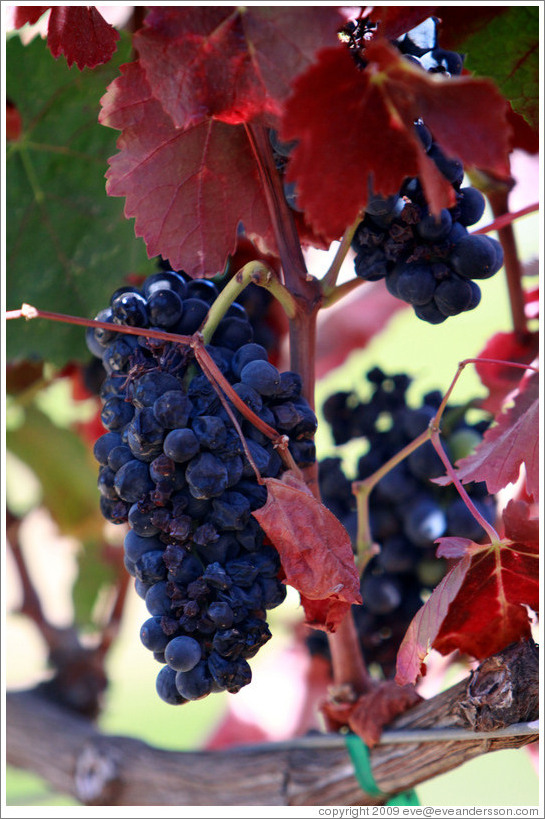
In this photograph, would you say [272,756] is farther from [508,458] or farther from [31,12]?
[31,12]

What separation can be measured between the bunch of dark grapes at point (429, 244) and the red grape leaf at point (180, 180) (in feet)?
0.27

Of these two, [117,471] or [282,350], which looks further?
[282,350]

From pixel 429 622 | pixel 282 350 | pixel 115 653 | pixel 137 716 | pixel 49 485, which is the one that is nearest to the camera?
pixel 429 622

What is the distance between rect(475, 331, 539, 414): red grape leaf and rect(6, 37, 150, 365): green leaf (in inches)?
14.6

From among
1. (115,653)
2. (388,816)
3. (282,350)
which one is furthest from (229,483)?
(115,653)

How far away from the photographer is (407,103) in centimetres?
40

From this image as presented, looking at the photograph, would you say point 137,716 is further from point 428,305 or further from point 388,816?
point 428,305

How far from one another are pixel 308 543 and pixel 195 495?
78 millimetres

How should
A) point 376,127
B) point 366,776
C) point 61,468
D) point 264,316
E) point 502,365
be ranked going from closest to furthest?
point 376,127, point 366,776, point 502,365, point 264,316, point 61,468

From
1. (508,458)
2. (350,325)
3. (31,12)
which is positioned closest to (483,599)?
(508,458)

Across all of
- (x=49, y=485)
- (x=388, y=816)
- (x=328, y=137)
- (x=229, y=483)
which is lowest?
(x=388, y=816)

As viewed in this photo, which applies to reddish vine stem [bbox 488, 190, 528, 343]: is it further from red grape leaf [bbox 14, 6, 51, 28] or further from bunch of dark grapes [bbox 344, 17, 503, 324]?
red grape leaf [bbox 14, 6, 51, 28]

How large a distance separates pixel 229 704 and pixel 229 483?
98cm

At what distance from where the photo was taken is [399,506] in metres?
0.75
